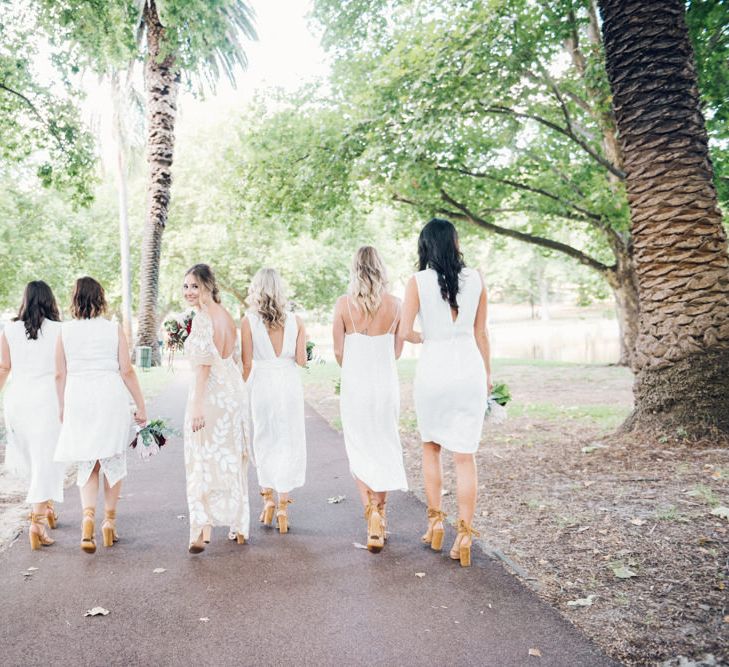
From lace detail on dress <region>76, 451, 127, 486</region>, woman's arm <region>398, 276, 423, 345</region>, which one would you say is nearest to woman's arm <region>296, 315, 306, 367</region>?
woman's arm <region>398, 276, 423, 345</region>

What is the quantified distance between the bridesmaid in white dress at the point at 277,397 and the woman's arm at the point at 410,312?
109 cm

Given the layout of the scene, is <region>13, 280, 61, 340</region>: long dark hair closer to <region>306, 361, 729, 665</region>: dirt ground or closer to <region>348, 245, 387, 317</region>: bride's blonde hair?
<region>348, 245, 387, 317</region>: bride's blonde hair

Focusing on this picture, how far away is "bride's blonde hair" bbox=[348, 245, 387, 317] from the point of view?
468 centimetres

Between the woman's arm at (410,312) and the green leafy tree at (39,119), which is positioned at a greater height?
the green leafy tree at (39,119)

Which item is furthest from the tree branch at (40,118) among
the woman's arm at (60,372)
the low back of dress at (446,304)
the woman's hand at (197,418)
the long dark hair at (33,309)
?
the low back of dress at (446,304)

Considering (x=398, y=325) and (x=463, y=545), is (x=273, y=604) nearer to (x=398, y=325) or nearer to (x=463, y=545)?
(x=463, y=545)

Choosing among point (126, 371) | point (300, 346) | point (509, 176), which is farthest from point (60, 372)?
point (509, 176)

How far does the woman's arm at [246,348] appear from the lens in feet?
16.9

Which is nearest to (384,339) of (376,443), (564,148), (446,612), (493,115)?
(376,443)

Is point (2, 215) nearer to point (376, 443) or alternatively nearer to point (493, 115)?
point (493, 115)

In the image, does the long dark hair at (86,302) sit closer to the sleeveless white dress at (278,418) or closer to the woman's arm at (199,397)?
the woman's arm at (199,397)

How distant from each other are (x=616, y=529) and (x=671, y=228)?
3.65m

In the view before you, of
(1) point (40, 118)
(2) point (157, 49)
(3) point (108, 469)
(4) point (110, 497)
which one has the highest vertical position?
(2) point (157, 49)

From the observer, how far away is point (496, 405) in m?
4.85
